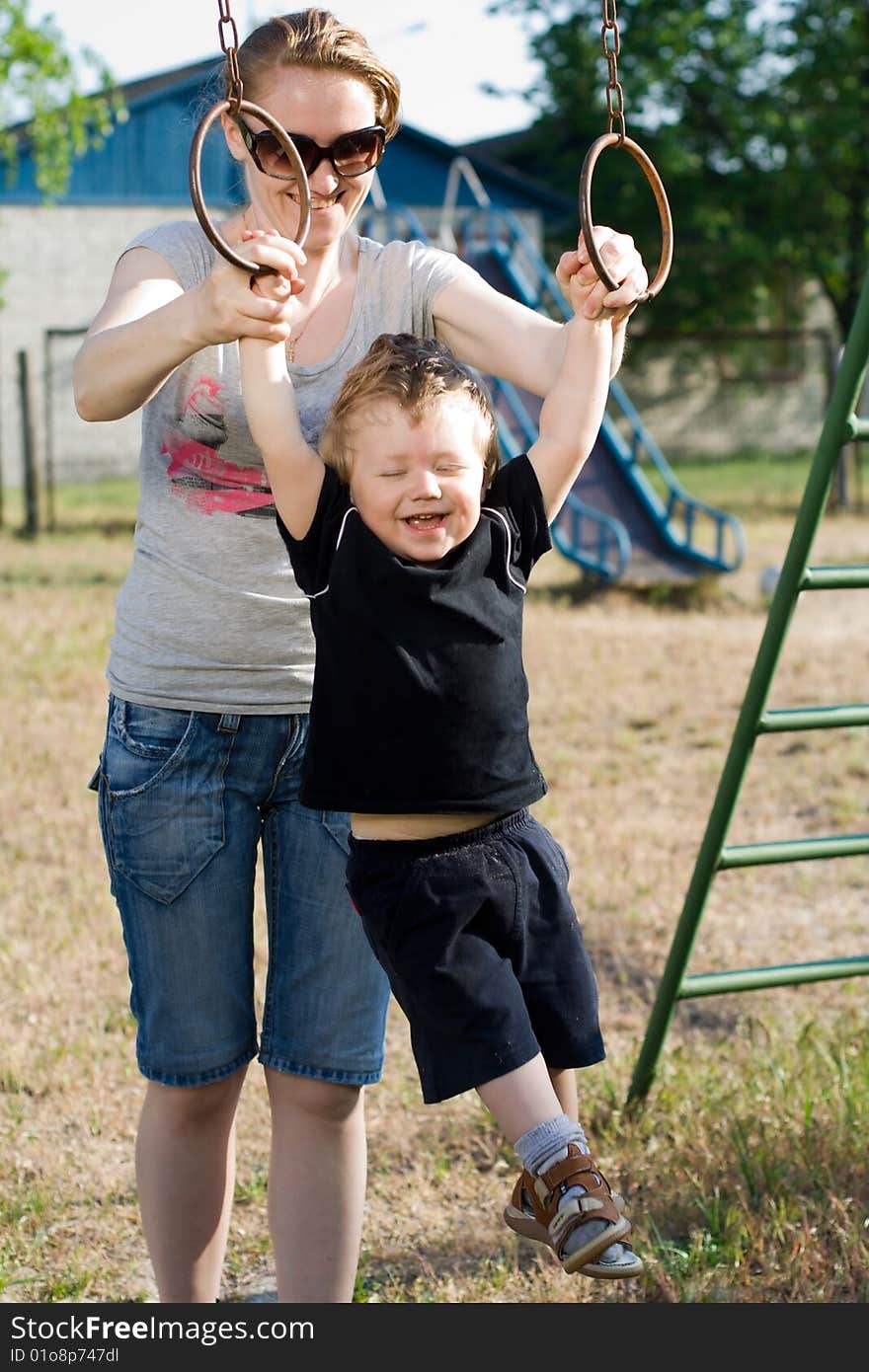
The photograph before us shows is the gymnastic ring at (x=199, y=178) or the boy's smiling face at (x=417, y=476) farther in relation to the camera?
the boy's smiling face at (x=417, y=476)

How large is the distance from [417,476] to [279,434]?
171 mm

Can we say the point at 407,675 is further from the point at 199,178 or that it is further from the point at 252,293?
the point at 199,178

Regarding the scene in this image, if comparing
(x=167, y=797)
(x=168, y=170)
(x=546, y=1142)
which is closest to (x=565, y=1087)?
(x=546, y=1142)

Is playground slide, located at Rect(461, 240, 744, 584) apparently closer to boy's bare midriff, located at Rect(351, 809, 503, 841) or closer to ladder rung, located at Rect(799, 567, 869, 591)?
ladder rung, located at Rect(799, 567, 869, 591)

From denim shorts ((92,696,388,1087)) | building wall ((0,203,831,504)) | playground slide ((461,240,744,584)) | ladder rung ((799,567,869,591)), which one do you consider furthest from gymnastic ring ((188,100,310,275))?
building wall ((0,203,831,504))

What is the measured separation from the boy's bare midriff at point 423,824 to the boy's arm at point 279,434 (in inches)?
14.6

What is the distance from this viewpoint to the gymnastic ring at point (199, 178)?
66.1 inches

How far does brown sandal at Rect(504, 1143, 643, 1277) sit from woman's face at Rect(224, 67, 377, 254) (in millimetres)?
1156

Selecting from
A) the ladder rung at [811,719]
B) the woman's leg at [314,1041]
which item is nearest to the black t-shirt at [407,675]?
the woman's leg at [314,1041]

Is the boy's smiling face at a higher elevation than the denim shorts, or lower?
higher

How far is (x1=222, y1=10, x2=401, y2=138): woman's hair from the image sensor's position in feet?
6.36

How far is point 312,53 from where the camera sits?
6.34ft

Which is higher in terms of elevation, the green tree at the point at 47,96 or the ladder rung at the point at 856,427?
the green tree at the point at 47,96

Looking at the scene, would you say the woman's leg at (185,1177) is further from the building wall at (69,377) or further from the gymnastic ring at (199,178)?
the building wall at (69,377)
